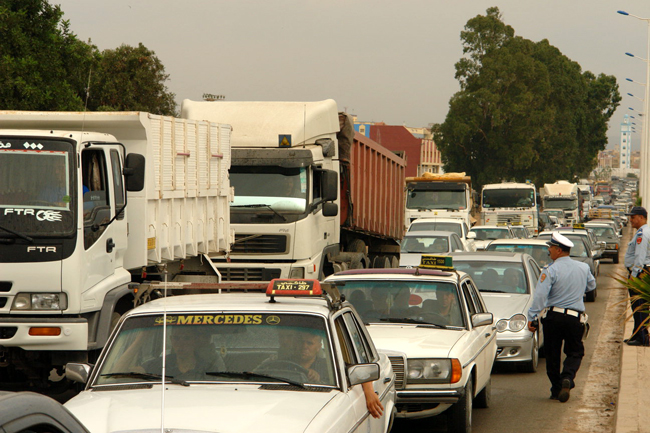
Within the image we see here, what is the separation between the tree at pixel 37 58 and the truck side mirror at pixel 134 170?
15.2 m

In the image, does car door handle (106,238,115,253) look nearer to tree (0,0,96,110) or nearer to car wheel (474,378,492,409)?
car wheel (474,378,492,409)

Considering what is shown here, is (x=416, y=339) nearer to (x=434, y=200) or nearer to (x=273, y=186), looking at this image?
(x=273, y=186)

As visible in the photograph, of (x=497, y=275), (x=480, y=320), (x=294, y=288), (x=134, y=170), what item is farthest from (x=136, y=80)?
(x=294, y=288)

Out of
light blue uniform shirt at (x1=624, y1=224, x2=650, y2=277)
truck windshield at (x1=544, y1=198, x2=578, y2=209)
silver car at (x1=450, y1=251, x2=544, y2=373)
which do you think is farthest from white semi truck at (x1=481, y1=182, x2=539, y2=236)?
light blue uniform shirt at (x1=624, y1=224, x2=650, y2=277)

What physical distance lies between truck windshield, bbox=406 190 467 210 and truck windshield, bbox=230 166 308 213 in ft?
62.4

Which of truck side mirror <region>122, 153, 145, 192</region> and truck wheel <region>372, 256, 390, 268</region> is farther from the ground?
truck side mirror <region>122, 153, 145, 192</region>

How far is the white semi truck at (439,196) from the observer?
1308 inches

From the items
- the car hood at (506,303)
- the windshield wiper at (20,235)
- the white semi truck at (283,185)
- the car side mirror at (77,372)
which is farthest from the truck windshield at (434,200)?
the car side mirror at (77,372)

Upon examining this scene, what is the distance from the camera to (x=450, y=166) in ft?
242

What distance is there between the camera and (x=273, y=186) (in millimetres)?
14570

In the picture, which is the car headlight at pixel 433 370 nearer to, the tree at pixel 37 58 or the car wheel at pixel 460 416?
the car wheel at pixel 460 416

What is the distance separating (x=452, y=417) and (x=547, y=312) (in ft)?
7.67

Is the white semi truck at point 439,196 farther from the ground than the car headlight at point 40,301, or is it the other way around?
the white semi truck at point 439,196

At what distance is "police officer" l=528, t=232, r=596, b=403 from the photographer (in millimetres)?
9406
